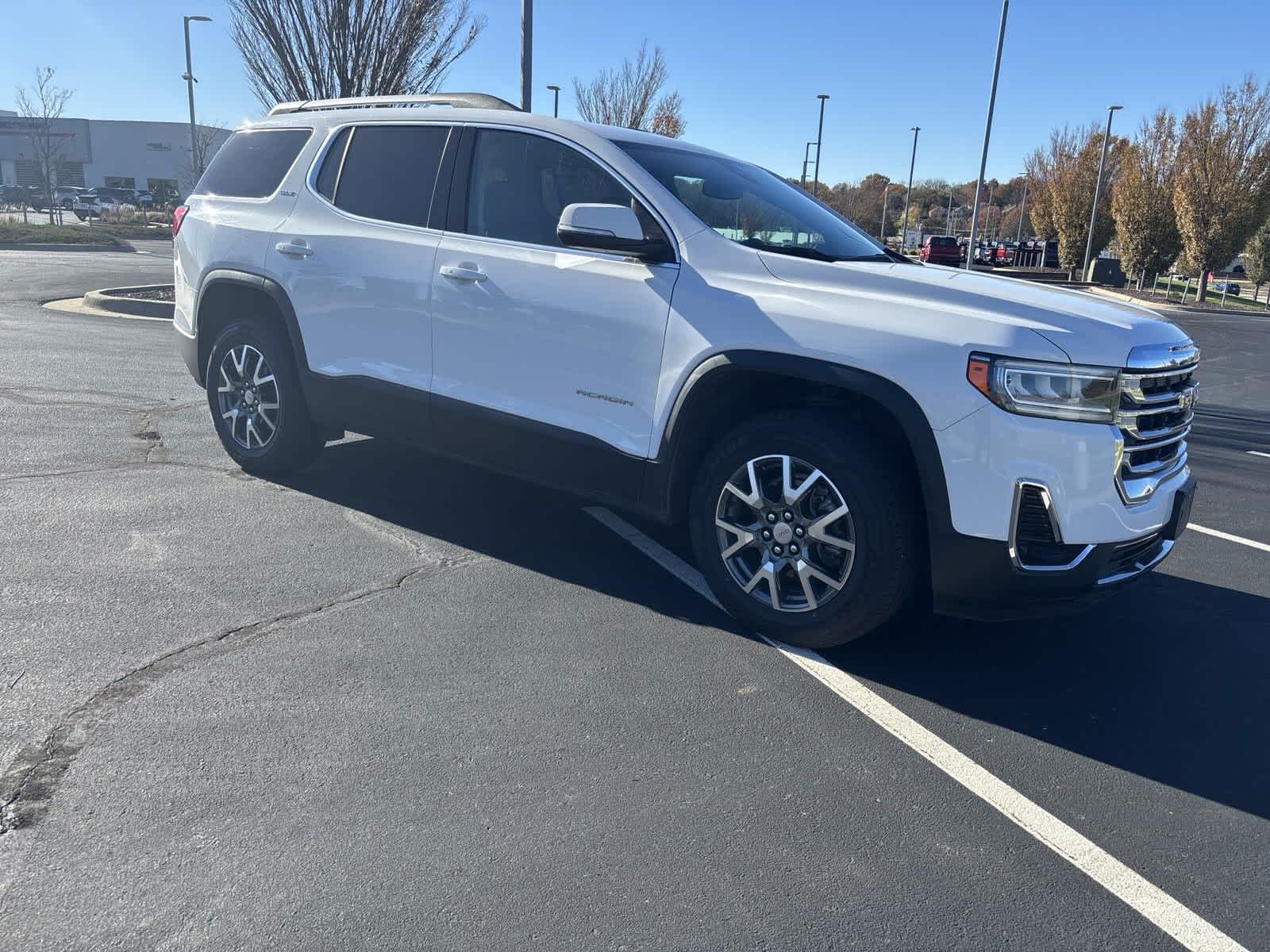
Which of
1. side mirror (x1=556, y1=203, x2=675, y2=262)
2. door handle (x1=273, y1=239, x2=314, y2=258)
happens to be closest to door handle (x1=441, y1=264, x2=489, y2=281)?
side mirror (x1=556, y1=203, x2=675, y2=262)

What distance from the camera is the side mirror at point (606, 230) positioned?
13.1 feet

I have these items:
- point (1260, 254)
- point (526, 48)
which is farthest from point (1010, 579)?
point (1260, 254)

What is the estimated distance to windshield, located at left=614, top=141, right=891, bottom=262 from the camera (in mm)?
4340

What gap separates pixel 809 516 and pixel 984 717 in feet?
3.10

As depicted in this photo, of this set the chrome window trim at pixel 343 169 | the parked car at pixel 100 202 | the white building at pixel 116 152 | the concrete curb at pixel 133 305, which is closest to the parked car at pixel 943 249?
the concrete curb at pixel 133 305

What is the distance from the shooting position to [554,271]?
4.36 m

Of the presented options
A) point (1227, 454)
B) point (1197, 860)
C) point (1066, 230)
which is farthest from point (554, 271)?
point (1066, 230)

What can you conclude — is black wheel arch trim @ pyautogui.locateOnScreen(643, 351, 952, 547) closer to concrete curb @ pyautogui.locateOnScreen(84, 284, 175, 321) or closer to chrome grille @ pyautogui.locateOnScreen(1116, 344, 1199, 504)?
chrome grille @ pyautogui.locateOnScreen(1116, 344, 1199, 504)

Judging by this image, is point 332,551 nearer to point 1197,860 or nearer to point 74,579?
point 74,579

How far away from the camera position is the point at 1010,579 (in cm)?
343

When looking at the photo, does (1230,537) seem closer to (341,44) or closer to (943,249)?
(341,44)

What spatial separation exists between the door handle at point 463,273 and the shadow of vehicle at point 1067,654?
1.31m

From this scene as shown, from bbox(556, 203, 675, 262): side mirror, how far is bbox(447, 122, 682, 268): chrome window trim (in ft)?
0.26

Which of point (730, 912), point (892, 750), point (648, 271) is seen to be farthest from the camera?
point (648, 271)
